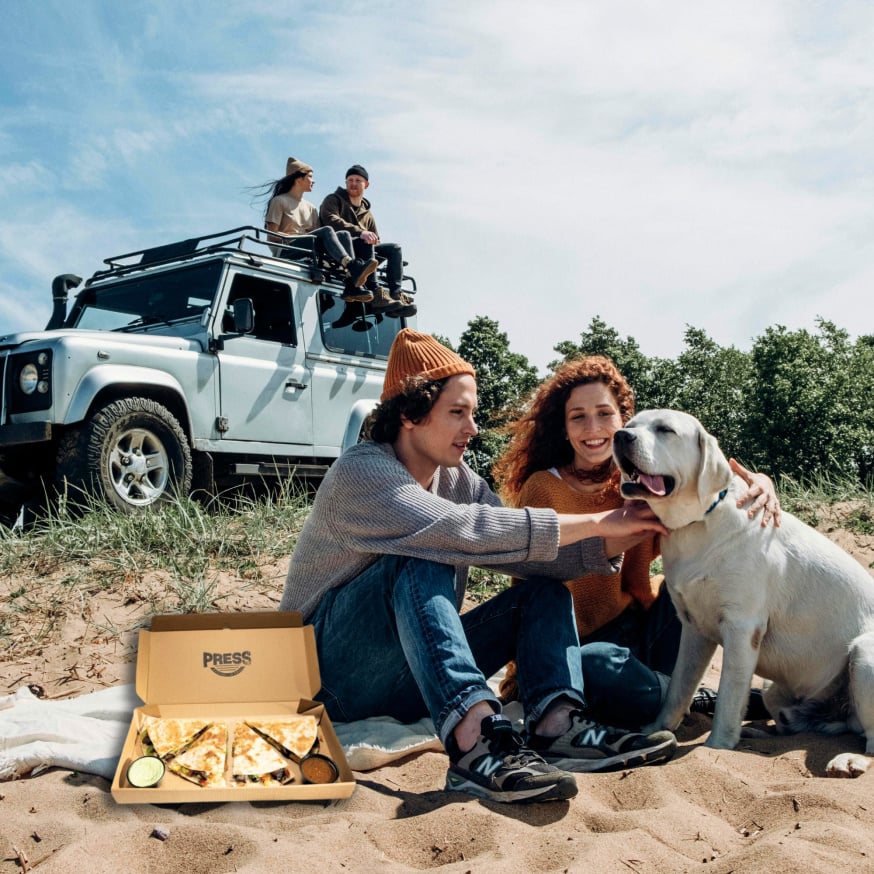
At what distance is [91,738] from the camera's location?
2857mm

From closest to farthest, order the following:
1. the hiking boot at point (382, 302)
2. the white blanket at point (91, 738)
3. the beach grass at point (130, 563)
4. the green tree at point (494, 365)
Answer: the white blanket at point (91, 738) → the beach grass at point (130, 563) → the hiking boot at point (382, 302) → the green tree at point (494, 365)

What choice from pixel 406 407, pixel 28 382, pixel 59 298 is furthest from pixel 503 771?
pixel 59 298

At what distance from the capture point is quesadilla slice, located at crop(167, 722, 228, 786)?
7.97ft

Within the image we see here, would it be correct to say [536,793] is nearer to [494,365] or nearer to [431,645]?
[431,645]

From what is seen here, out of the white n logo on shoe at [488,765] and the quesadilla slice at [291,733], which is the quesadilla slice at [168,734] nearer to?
the quesadilla slice at [291,733]

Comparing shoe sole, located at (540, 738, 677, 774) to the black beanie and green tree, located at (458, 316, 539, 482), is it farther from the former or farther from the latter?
green tree, located at (458, 316, 539, 482)

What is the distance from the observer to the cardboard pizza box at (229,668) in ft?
9.09

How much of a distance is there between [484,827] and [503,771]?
20 cm

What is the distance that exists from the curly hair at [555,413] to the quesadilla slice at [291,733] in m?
1.47

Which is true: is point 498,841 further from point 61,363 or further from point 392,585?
point 61,363

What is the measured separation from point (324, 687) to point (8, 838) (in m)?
1.07

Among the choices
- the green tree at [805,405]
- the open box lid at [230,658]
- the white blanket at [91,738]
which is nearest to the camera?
the white blanket at [91,738]

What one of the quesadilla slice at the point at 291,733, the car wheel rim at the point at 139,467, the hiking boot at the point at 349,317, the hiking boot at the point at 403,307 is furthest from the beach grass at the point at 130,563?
the hiking boot at the point at 403,307

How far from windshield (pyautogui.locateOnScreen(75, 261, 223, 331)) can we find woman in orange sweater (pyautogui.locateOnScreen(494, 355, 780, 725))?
4.25 meters
